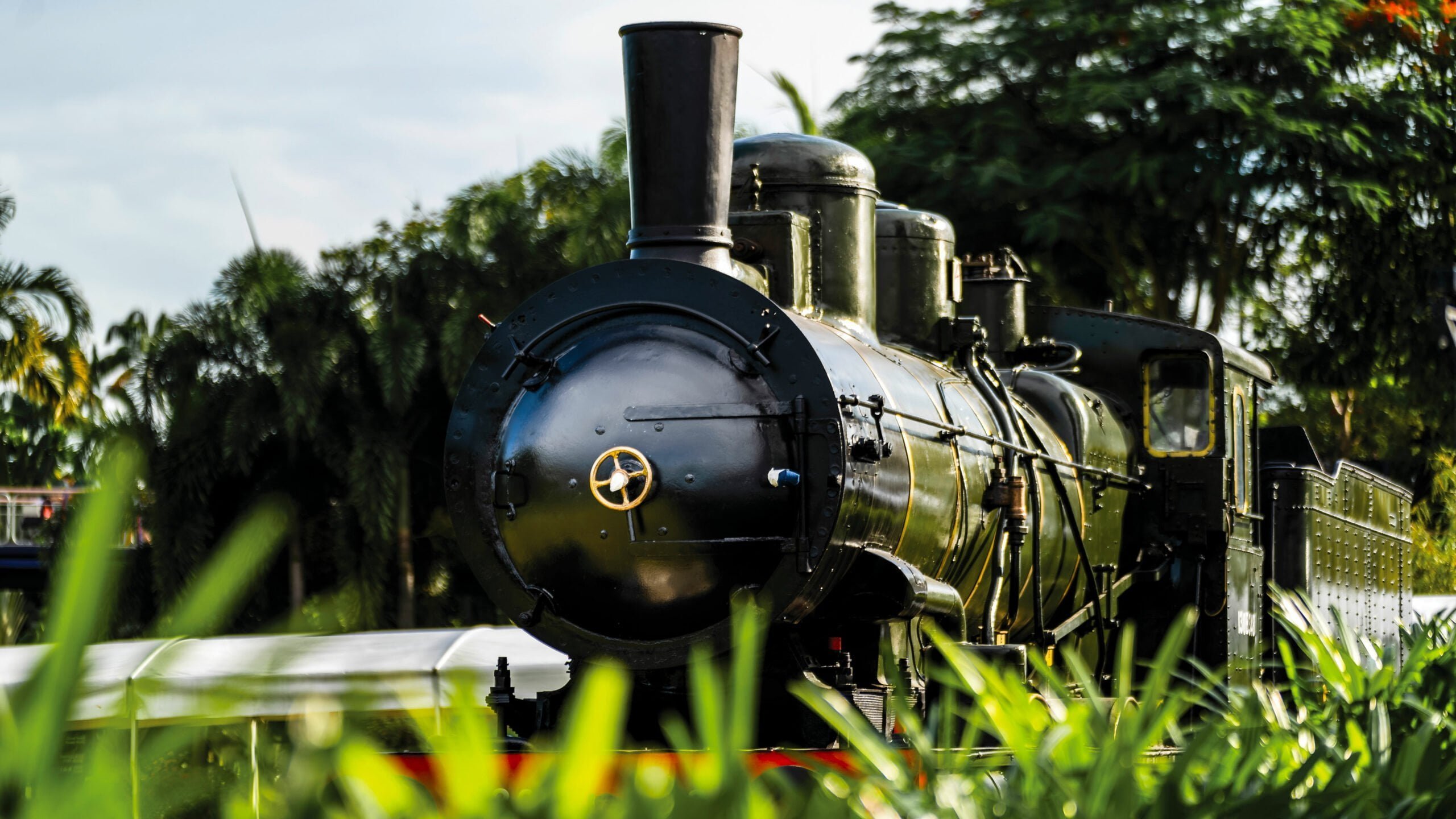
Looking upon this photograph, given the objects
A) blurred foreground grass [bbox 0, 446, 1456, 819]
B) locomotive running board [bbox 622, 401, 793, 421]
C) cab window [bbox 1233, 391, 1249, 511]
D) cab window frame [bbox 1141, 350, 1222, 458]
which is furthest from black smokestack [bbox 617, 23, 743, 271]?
cab window [bbox 1233, 391, 1249, 511]

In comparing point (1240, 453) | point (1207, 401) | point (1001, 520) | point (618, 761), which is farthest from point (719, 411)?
point (1240, 453)

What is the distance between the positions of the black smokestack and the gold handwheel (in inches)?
32.7

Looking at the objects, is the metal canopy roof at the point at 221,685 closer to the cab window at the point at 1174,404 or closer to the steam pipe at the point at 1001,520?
the steam pipe at the point at 1001,520

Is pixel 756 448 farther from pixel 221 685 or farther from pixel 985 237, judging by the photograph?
pixel 985 237

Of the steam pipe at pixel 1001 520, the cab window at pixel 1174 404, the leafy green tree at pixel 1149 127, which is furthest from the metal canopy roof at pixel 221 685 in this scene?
the leafy green tree at pixel 1149 127

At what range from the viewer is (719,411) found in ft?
17.0

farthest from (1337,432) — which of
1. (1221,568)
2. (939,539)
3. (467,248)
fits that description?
(939,539)

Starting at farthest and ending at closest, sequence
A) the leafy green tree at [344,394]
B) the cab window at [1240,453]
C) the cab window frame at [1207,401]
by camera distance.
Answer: the leafy green tree at [344,394], the cab window at [1240,453], the cab window frame at [1207,401]

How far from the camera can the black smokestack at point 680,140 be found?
18.6ft

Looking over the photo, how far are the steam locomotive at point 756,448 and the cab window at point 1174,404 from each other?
0.97m

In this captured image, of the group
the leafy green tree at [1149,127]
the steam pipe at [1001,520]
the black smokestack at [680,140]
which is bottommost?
the steam pipe at [1001,520]

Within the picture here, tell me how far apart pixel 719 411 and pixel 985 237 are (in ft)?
44.4

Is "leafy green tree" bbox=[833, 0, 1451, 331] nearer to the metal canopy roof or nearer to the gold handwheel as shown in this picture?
the gold handwheel

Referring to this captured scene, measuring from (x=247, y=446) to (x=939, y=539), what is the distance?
1197 cm
